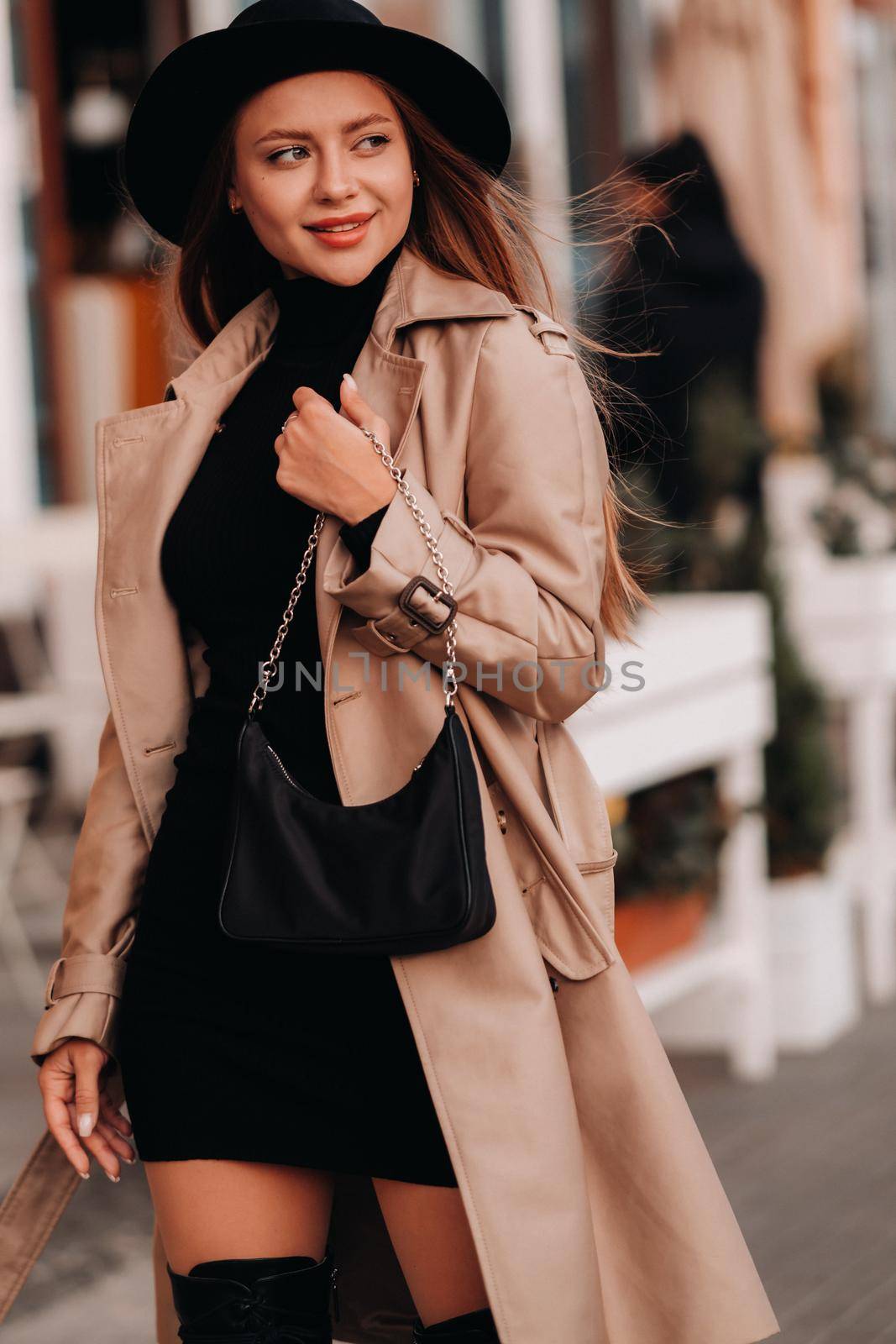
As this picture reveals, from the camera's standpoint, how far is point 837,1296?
10.9 ft

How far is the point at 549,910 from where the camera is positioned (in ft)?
6.15

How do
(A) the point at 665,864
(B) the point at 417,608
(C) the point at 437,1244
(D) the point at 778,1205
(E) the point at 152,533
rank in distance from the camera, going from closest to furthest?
(B) the point at 417,608, (C) the point at 437,1244, (E) the point at 152,533, (D) the point at 778,1205, (A) the point at 665,864

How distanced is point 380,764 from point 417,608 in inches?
6.9

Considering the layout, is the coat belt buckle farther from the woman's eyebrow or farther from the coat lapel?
the woman's eyebrow

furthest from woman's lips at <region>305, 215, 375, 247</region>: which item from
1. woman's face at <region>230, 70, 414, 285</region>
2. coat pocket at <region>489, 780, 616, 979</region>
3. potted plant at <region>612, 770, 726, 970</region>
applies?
potted plant at <region>612, 770, 726, 970</region>

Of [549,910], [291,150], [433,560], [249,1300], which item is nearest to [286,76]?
[291,150]

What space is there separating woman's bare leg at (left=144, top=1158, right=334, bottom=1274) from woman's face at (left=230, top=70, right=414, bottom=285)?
966 mm

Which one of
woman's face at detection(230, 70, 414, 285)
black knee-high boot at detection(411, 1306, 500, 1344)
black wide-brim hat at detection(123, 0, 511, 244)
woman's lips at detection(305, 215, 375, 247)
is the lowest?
black knee-high boot at detection(411, 1306, 500, 1344)

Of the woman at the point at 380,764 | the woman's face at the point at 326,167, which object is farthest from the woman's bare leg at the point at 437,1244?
the woman's face at the point at 326,167

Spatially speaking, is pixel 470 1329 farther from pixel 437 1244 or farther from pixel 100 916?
pixel 100 916

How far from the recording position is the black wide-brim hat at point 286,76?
1.87 m

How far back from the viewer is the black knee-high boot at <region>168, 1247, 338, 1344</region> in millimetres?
1872

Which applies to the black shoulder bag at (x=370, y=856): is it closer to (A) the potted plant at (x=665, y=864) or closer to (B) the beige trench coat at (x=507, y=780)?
(B) the beige trench coat at (x=507, y=780)

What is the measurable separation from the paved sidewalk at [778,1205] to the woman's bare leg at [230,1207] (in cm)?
148
